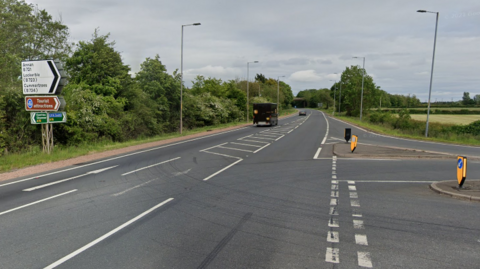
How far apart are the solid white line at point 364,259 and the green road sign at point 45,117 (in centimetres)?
1378

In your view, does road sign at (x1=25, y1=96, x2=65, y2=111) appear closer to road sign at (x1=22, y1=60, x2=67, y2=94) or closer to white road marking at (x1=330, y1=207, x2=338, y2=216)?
road sign at (x1=22, y1=60, x2=67, y2=94)

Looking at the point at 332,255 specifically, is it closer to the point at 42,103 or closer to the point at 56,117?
the point at 56,117

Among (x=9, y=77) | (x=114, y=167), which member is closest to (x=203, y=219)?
(x=114, y=167)

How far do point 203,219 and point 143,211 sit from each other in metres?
1.39

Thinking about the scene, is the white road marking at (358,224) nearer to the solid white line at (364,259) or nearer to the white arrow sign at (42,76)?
the solid white line at (364,259)

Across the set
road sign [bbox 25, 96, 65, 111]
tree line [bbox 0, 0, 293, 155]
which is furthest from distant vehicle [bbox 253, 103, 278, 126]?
road sign [bbox 25, 96, 65, 111]

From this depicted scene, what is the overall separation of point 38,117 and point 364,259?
14.1m

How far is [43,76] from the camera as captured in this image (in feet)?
44.6

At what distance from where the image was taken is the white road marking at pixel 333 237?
5.16m

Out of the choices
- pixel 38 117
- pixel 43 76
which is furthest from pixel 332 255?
pixel 43 76

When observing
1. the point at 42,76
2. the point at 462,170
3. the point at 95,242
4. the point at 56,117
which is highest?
the point at 42,76

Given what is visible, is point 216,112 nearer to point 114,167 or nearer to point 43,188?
point 114,167

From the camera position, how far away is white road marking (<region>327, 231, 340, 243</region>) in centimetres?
516

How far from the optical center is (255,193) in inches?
319
